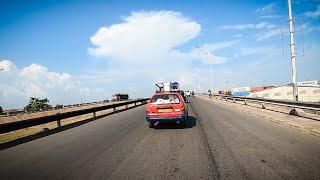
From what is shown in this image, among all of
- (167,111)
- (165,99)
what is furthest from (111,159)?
(165,99)

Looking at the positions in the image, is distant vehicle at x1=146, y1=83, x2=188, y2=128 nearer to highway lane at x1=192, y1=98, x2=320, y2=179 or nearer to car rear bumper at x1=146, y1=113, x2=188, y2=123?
car rear bumper at x1=146, y1=113, x2=188, y2=123

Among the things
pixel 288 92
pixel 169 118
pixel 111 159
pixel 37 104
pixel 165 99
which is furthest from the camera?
pixel 37 104

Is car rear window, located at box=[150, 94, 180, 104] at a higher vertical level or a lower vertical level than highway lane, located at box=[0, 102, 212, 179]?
higher

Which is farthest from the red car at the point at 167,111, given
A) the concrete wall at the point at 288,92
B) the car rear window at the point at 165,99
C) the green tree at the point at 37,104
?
the green tree at the point at 37,104

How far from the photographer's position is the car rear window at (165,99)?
491 inches

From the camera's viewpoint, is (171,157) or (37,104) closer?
(171,157)

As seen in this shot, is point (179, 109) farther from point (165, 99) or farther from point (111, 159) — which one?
point (111, 159)

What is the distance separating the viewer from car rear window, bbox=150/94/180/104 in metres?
12.5

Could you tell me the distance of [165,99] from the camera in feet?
41.7

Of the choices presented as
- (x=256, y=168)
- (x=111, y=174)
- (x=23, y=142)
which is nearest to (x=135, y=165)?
(x=111, y=174)

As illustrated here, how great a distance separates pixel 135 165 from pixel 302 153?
13.4 ft

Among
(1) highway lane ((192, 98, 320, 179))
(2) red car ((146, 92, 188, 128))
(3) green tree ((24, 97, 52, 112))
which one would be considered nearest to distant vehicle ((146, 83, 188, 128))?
(2) red car ((146, 92, 188, 128))

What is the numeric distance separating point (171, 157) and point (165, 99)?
19.6 ft

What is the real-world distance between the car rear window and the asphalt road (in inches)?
99.8
